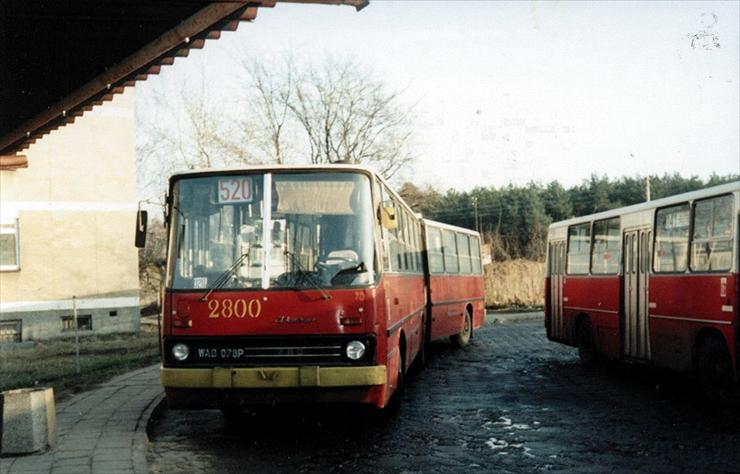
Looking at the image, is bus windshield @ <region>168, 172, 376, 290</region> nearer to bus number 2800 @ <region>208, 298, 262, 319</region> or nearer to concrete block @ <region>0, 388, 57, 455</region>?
bus number 2800 @ <region>208, 298, 262, 319</region>

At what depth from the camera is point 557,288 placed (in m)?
18.3

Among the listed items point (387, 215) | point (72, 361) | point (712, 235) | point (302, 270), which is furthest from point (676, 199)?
point (72, 361)

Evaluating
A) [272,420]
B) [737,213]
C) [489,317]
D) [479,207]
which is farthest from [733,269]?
[479,207]

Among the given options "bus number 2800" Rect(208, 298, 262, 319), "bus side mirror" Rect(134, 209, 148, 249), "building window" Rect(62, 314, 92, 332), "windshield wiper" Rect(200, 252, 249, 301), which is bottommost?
"building window" Rect(62, 314, 92, 332)

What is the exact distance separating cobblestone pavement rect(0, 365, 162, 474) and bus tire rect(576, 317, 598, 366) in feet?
25.8

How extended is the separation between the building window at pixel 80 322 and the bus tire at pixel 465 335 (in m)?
12.1

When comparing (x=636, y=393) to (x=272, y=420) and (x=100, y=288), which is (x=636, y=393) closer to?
(x=272, y=420)

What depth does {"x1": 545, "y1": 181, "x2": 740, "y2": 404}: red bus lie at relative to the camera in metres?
10.9

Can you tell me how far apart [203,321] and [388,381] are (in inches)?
84.4

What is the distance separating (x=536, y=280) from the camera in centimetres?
4225

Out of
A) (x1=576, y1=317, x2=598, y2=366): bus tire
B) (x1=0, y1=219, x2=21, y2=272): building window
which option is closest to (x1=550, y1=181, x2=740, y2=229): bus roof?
(x1=576, y1=317, x2=598, y2=366): bus tire

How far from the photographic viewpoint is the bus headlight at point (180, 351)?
29.6 ft

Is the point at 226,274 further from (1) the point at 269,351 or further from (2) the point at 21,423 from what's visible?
(2) the point at 21,423

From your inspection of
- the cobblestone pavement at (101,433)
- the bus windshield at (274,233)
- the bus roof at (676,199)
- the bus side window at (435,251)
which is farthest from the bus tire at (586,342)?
the bus windshield at (274,233)
